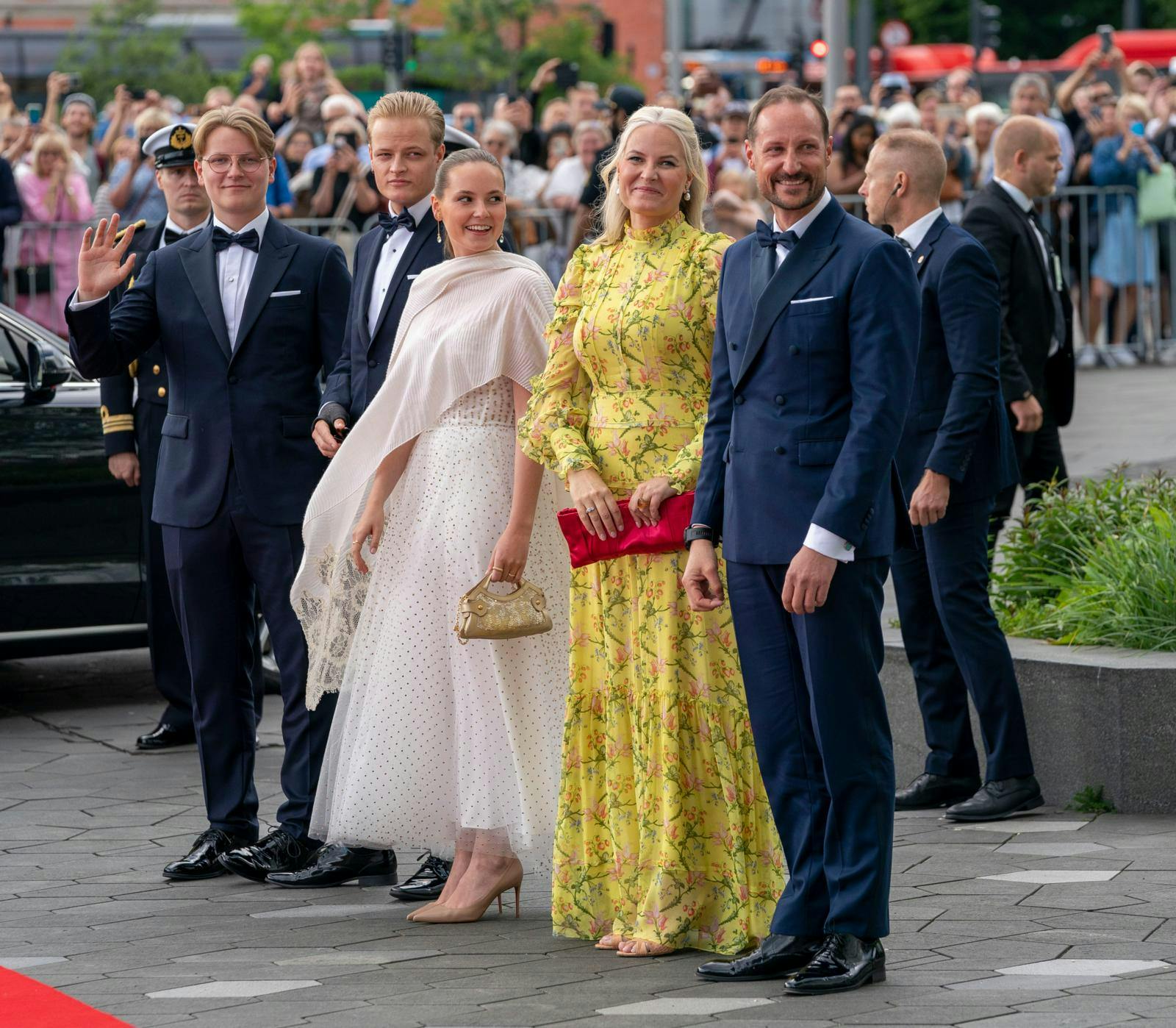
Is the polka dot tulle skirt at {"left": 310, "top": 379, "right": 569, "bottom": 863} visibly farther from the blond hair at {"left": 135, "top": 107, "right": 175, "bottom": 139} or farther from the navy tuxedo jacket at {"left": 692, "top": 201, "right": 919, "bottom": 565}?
the blond hair at {"left": 135, "top": 107, "right": 175, "bottom": 139}

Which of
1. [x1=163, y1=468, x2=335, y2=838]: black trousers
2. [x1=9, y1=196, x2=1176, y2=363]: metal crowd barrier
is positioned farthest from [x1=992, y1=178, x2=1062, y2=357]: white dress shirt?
[x1=9, y1=196, x2=1176, y2=363]: metal crowd barrier

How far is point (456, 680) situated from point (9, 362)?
13.0ft

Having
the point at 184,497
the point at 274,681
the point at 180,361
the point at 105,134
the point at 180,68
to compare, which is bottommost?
the point at 274,681

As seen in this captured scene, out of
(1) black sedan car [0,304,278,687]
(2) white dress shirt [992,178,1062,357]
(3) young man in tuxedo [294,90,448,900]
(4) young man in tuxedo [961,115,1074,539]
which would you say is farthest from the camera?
(1) black sedan car [0,304,278,687]

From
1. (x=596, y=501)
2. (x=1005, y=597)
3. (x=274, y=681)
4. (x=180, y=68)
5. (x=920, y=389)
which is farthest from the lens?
(x=180, y=68)

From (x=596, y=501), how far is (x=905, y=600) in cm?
224

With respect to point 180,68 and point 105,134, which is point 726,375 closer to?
point 105,134

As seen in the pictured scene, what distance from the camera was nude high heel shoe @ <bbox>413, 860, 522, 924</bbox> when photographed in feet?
18.2

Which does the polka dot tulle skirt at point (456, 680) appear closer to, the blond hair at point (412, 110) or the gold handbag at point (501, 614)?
the gold handbag at point (501, 614)

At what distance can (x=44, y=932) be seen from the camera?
5543 mm

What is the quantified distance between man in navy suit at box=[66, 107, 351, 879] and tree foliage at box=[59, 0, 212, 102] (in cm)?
3284

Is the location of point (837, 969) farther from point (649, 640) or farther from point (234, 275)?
point (234, 275)

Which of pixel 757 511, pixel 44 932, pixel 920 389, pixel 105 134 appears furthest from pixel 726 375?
pixel 105 134

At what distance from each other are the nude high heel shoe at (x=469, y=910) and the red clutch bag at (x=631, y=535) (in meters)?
0.96
